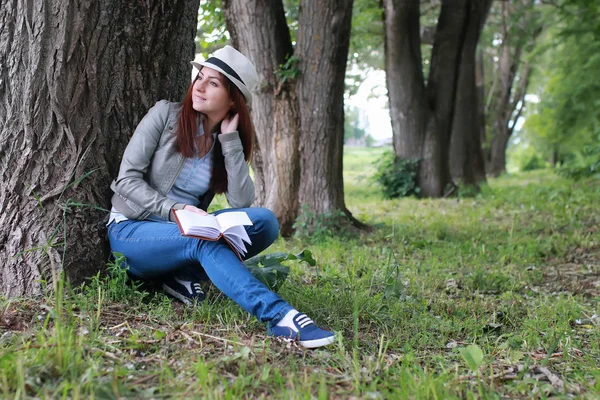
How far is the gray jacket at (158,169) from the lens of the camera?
3.60 m

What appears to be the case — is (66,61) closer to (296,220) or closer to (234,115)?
(234,115)

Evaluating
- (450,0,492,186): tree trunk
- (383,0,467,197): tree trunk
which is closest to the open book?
(383,0,467,197): tree trunk

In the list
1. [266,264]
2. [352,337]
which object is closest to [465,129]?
[266,264]

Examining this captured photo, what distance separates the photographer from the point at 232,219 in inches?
137

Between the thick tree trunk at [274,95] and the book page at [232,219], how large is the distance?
3695 mm

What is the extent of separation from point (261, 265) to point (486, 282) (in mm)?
2038

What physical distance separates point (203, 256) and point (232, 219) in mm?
273

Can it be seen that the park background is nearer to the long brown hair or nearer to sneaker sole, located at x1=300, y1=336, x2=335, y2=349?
sneaker sole, located at x1=300, y1=336, x2=335, y2=349

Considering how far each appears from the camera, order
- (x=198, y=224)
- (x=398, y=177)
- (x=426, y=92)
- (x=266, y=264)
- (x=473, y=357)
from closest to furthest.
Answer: (x=473, y=357) < (x=198, y=224) < (x=266, y=264) < (x=426, y=92) < (x=398, y=177)

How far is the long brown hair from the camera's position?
3.74 m

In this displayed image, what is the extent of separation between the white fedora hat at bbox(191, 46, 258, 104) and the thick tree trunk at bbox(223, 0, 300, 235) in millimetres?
3447

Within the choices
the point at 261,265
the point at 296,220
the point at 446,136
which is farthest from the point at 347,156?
the point at 261,265

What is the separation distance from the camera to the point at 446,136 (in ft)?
39.3

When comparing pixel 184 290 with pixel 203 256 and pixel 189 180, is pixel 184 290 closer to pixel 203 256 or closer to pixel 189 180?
pixel 203 256
